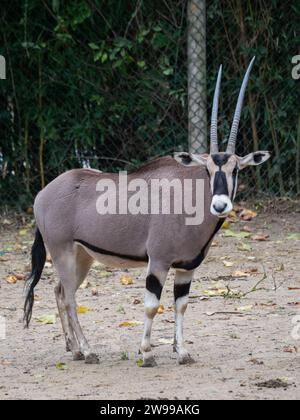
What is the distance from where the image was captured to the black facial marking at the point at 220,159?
6.11 metres

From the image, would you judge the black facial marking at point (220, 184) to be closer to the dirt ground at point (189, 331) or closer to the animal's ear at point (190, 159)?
the animal's ear at point (190, 159)

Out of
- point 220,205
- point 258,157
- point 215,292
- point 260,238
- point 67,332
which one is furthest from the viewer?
point 260,238

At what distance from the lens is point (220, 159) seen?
20.1 feet

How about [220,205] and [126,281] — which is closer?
[220,205]

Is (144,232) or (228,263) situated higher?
(144,232)

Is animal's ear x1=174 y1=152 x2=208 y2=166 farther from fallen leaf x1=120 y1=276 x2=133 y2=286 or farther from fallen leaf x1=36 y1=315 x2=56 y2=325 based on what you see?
fallen leaf x1=120 y1=276 x2=133 y2=286

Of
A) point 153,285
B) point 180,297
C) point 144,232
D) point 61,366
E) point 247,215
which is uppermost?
point 144,232

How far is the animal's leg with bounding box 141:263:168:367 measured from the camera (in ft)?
20.4

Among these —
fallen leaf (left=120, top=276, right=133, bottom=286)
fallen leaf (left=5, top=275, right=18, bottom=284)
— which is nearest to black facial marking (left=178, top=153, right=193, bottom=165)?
fallen leaf (left=120, top=276, right=133, bottom=286)

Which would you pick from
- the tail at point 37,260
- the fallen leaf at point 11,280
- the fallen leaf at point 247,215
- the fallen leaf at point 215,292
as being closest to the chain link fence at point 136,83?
the fallen leaf at point 247,215

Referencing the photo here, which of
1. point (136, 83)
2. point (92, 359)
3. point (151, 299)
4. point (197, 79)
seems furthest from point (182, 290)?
point (136, 83)

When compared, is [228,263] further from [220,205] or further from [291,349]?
[220,205]

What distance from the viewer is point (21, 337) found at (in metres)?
7.11

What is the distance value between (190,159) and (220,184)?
48 cm
